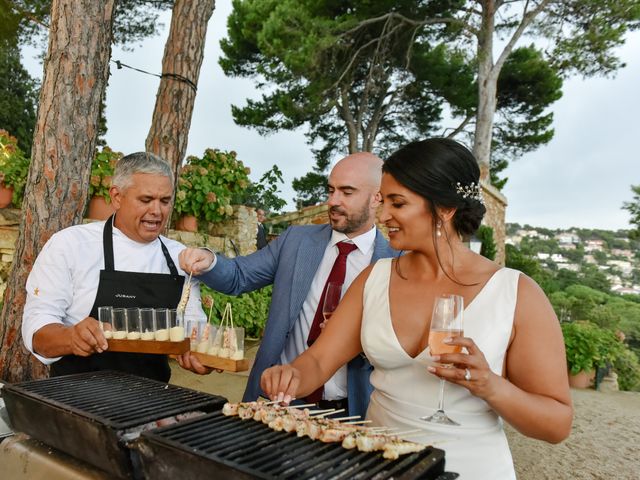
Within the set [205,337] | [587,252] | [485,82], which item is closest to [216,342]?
[205,337]

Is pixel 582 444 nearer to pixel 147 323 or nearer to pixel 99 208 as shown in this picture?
pixel 147 323

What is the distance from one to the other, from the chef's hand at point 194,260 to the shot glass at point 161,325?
377mm

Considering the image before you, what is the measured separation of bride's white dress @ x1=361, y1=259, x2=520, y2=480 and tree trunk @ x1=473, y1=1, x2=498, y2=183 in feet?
47.2

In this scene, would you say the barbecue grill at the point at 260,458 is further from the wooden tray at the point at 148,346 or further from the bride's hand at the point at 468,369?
the wooden tray at the point at 148,346

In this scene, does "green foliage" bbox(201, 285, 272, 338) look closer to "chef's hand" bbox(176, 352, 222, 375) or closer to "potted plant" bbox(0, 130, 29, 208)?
"potted plant" bbox(0, 130, 29, 208)

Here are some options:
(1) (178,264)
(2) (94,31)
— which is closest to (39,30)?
(2) (94,31)

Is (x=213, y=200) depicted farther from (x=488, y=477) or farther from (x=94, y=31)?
(x=488, y=477)

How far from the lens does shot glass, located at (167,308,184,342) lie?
2.29 meters

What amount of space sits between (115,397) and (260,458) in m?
0.72

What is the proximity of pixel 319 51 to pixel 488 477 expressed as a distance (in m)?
14.3

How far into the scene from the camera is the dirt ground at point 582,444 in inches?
190

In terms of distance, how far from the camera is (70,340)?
216 cm

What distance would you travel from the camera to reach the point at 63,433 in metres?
1.59

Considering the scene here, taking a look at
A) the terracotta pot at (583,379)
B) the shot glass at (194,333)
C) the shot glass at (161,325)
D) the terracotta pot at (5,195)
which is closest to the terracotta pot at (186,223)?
the terracotta pot at (5,195)
